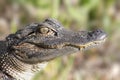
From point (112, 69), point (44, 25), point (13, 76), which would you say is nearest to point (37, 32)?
point (44, 25)

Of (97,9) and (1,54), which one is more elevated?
(97,9)

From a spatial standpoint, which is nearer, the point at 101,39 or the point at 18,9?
the point at 101,39

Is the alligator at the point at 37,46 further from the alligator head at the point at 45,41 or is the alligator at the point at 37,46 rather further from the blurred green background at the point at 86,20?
the blurred green background at the point at 86,20

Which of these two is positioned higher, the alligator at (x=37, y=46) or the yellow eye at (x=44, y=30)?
the yellow eye at (x=44, y=30)

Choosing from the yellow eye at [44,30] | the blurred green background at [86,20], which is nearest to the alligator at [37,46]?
the yellow eye at [44,30]

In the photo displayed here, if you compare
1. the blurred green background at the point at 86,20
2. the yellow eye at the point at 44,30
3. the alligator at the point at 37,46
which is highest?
the blurred green background at the point at 86,20

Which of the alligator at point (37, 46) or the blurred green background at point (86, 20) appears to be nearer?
the alligator at point (37, 46)

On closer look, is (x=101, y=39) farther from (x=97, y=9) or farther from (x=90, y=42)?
(x=97, y=9)

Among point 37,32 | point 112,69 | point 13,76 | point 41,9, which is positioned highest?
point 41,9
